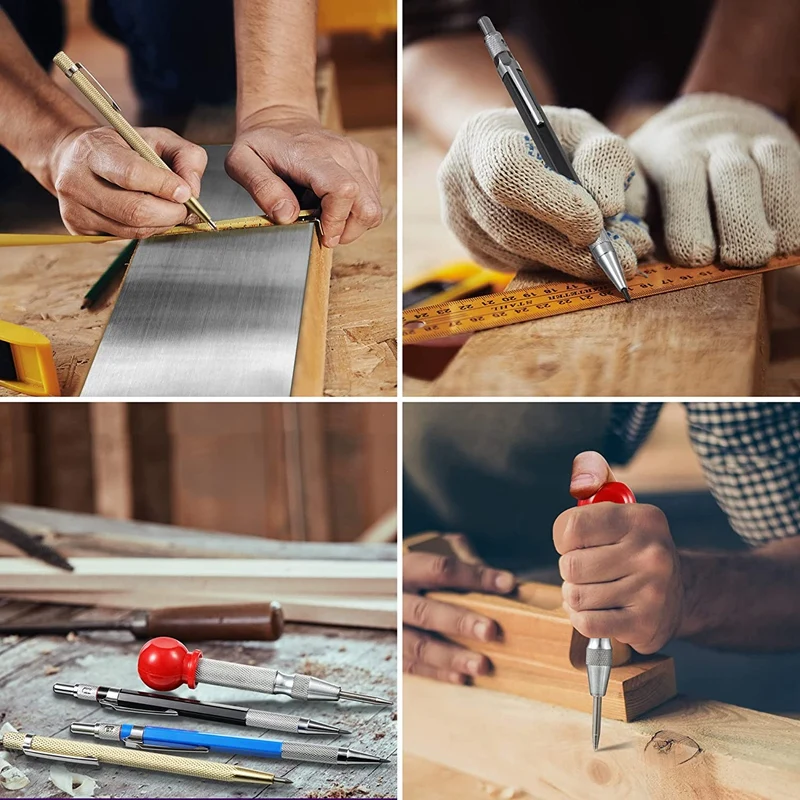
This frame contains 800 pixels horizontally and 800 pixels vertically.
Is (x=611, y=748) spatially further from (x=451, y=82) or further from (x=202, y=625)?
(x=451, y=82)

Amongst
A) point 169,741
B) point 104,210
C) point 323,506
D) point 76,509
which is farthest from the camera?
point 323,506

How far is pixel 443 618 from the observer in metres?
0.75

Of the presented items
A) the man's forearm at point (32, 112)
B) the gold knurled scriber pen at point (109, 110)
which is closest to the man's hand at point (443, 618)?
the gold knurled scriber pen at point (109, 110)

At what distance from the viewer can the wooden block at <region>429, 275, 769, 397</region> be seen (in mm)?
646

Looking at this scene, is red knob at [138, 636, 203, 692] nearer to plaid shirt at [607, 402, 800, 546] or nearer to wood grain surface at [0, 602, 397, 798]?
wood grain surface at [0, 602, 397, 798]

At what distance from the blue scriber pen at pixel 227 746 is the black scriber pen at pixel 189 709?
0.02 metres

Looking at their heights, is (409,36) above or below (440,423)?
above

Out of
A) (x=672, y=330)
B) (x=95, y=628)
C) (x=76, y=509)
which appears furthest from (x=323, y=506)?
(x=672, y=330)

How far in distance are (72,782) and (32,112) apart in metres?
0.62

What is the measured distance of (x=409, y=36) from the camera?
2.96 feet

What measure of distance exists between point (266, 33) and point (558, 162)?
331mm

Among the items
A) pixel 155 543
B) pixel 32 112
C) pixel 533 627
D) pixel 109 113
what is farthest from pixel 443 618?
pixel 32 112

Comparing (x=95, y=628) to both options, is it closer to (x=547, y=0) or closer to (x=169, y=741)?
(x=169, y=741)

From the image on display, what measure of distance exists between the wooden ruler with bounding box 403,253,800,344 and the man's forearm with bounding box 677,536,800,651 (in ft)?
0.77
